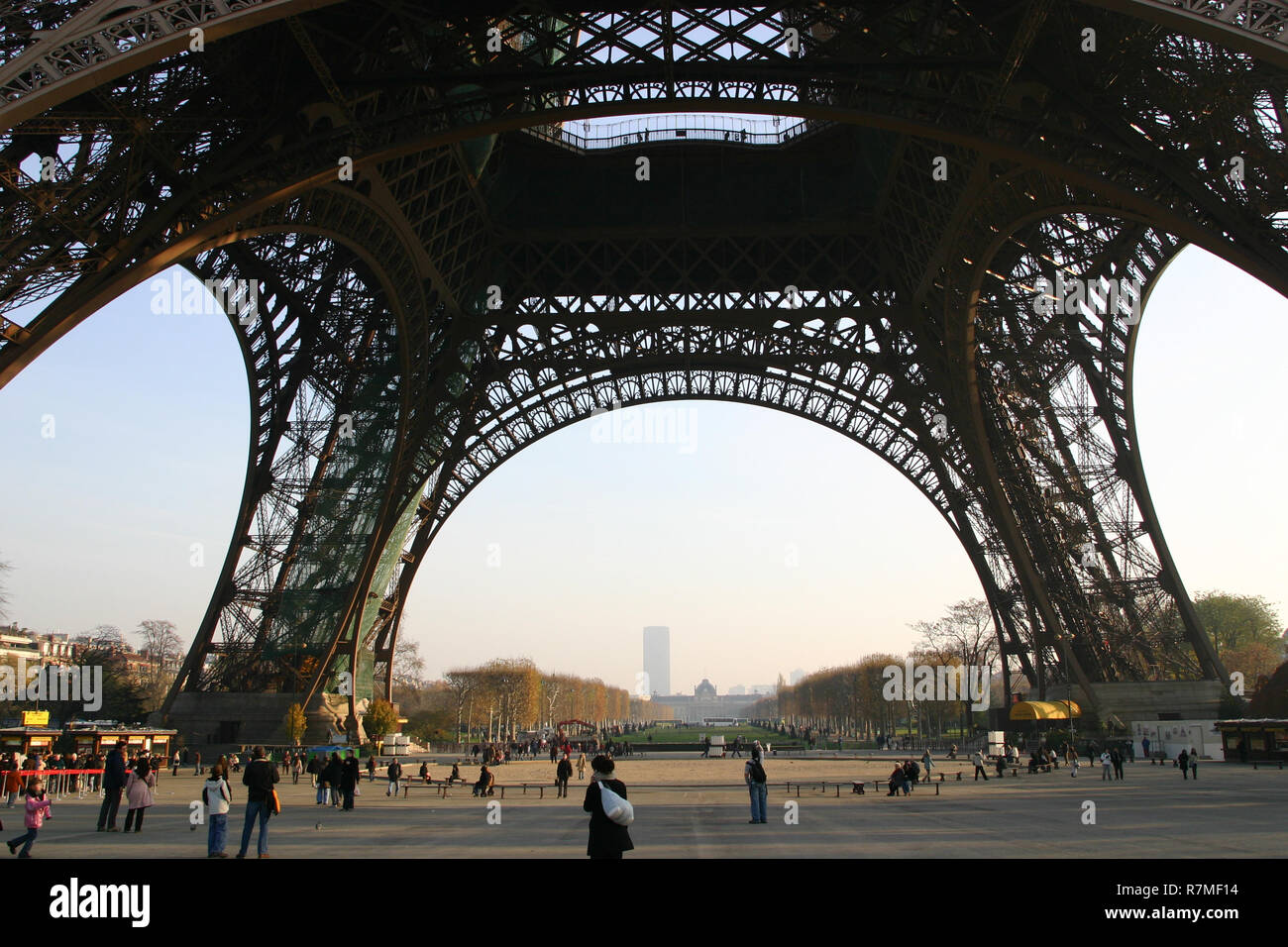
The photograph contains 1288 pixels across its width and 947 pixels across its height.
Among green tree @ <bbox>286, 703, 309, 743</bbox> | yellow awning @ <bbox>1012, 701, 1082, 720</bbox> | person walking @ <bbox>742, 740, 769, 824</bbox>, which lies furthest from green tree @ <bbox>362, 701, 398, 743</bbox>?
person walking @ <bbox>742, 740, 769, 824</bbox>

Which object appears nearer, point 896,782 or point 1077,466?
point 896,782

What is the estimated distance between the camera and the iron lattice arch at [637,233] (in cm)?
2302

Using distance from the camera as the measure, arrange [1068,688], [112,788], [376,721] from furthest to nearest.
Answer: [376,721] < [1068,688] < [112,788]

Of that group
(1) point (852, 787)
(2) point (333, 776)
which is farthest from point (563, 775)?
(1) point (852, 787)

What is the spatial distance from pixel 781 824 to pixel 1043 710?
2774 cm

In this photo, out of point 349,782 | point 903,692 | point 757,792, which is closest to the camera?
point 757,792

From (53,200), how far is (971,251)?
2780 centimetres

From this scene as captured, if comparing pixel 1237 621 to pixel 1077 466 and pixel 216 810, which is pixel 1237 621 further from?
pixel 216 810

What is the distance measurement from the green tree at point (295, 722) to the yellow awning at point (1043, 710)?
31.7 m

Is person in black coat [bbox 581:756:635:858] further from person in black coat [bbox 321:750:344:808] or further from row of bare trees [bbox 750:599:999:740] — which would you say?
row of bare trees [bbox 750:599:999:740]

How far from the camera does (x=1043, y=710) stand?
4356 centimetres
